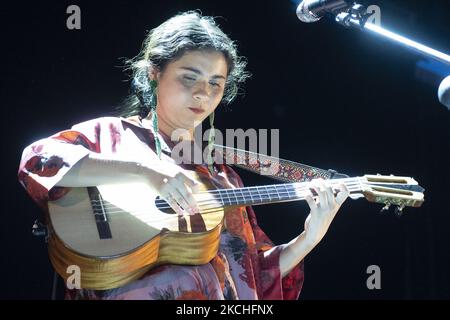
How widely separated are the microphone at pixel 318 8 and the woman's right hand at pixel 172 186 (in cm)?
63

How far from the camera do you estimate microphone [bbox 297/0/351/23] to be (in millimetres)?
2109

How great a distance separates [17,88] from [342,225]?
1617 mm

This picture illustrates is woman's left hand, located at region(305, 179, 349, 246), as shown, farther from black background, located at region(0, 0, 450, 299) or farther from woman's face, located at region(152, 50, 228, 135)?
black background, located at region(0, 0, 450, 299)

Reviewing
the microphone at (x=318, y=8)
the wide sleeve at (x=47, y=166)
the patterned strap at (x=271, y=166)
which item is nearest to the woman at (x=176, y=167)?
the wide sleeve at (x=47, y=166)

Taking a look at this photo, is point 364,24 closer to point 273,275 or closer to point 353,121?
point 273,275

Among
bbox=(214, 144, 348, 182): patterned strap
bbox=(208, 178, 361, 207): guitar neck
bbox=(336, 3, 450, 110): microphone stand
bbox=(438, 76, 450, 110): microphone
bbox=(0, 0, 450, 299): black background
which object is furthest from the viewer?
bbox=(0, 0, 450, 299): black background

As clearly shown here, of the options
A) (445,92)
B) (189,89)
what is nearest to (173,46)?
(189,89)

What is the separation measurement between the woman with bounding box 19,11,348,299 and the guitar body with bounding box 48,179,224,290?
3 cm

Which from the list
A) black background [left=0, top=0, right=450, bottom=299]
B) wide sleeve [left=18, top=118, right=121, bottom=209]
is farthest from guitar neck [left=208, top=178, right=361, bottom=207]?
black background [left=0, top=0, right=450, bottom=299]

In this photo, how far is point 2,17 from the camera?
2.70 meters

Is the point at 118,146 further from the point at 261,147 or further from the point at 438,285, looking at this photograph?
the point at 438,285

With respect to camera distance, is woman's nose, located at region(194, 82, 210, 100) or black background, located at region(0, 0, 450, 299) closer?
woman's nose, located at region(194, 82, 210, 100)

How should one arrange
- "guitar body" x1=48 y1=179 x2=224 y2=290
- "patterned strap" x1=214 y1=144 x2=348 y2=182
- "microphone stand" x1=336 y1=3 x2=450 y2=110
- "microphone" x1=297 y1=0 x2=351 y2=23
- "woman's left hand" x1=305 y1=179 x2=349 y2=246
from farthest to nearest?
1. "patterned strap" x1=214 y1=144 x2=348 y2=182
2. "woman's left hand" x1=305 y1=179 x2=349 y2=246
3. "microphone" x1=297 y1=0 x2=351 y2=23
4. "microphone stand" x1=336 y1=3 x2=450 y2=110
5. "guitar body" x1=48 y1=179 x2=224 y2=290

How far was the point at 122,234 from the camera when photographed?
1.98 metres
